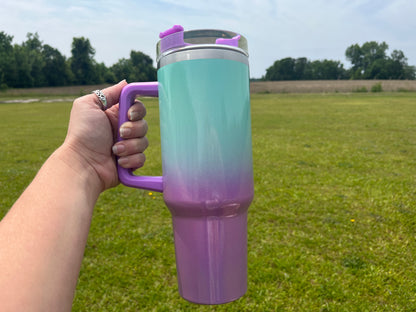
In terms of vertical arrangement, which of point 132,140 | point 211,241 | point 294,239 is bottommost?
point 294,239

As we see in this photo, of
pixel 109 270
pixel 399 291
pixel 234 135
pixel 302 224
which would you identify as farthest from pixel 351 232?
pixel 234 135

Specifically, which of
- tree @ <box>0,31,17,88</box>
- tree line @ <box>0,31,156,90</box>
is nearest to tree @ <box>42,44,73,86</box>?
tree line @ <box>0,31,156,90</box>

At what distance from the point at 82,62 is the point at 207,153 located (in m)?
65.8

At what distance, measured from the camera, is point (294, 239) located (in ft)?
13.6

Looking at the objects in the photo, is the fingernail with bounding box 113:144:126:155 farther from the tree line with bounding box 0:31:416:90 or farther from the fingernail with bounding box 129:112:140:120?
the tree line with bounding box 0:31:416:90

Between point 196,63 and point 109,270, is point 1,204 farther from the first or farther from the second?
point 196,63

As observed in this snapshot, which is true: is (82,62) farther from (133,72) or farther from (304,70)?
(133,72)

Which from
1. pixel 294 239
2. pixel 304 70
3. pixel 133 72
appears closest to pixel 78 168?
pixel 133 72

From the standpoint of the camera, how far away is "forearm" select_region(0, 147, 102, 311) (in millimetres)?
940

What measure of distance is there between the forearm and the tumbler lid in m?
0.66

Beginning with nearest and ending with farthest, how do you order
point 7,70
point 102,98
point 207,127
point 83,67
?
point 207,127
point 102,98
point 7,70
point 83,67

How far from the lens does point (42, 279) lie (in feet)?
3.24

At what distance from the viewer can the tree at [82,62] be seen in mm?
56875

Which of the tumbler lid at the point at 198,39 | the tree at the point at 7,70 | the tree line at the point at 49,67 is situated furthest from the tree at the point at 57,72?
the tumbler lid at the point at 198,39
